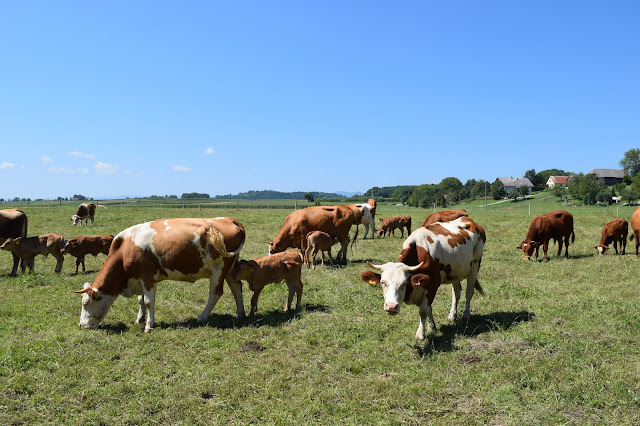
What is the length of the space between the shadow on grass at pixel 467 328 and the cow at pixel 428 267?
22 cm

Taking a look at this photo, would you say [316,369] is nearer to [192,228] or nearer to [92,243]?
[192,228]

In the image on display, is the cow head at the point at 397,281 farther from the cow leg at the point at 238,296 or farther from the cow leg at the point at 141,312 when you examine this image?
the cow leg at the point at 141,312

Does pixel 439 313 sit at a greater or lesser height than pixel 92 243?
lesser

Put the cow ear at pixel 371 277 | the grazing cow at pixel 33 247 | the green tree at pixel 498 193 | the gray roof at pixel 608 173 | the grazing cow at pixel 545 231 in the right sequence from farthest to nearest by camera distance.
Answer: the gray roof at pixel 608 173 → the green tree at pixel 498 193 → the grazing cow at pixel 545 231 → the grazing cow at pixel 33 247 → the cow ear at pixel 371 277

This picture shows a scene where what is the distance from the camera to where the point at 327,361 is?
668cm

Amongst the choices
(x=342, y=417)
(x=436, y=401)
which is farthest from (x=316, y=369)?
(x=436, y=401)

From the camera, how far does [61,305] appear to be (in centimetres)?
975

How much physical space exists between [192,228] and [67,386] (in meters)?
3.70

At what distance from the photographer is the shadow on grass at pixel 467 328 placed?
709cm

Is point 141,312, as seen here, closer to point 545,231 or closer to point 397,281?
point 397,281

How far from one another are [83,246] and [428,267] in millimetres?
11989

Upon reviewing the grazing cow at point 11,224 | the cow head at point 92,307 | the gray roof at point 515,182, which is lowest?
the cow head at point 92,307

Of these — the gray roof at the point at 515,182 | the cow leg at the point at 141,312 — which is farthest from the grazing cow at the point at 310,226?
the gray roof at the point at 515,182

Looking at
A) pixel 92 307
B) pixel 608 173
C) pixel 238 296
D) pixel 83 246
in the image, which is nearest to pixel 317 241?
pixel 238 296
